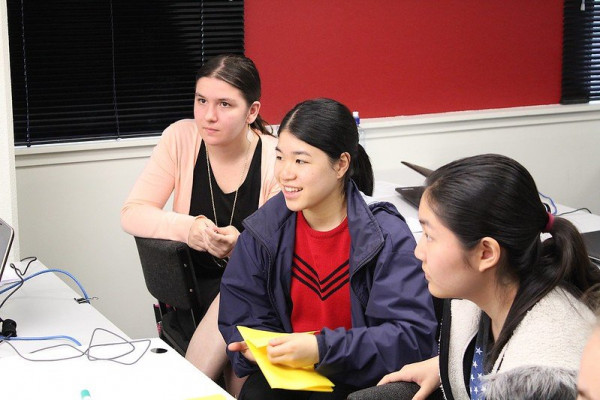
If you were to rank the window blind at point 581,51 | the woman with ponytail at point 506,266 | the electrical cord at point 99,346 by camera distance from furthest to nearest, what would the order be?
1. the window blind at point 581,51
2. the electrical cord at point 99,346
3. the woman with ponytail at point 506,266

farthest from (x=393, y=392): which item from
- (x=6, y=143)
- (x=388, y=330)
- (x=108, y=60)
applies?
(x=108, y=60)

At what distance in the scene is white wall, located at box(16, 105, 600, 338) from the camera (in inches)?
146

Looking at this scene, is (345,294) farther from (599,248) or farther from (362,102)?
(362,102)

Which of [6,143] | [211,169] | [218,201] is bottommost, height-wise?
[218,201]

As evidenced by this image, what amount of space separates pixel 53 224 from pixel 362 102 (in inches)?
61.5

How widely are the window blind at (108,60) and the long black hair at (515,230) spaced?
2290mm

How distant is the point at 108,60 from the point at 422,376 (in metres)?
2.27

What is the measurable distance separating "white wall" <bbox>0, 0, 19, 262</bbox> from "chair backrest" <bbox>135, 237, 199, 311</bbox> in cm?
46

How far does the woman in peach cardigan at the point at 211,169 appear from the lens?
289 cm

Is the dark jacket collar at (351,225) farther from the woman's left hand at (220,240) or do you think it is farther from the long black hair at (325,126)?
the woman's left hand at (220,240)

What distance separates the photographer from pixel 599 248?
2.79 meters

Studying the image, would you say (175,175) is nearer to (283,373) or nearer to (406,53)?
(283,373)

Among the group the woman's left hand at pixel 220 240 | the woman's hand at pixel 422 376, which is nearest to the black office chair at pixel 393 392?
the woman's hand at pixel 422 376

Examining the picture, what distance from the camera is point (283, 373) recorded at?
2096 mm
